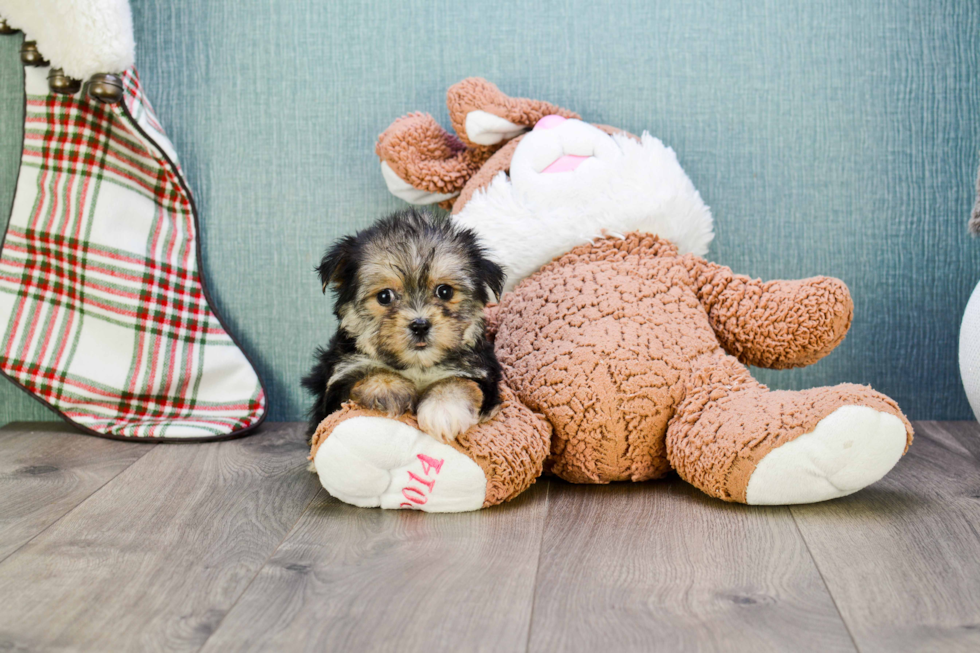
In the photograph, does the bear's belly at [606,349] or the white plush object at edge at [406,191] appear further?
the white plush object at edge at [406,191]

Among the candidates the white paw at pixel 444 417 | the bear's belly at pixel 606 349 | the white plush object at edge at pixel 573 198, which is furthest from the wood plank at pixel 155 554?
the white plush object at edge at pixel 573 198

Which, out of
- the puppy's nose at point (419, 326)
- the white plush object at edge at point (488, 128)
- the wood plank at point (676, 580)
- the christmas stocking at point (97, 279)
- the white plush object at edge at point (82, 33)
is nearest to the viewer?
the wood plank at point (676, 580)

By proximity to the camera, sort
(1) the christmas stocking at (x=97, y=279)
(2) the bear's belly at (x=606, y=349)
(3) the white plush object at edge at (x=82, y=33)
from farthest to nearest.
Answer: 1. (1) the christmas stocking at (x=97, y=279)
2. (3) the white plush object at edge at (x=82, y=33)
3. (2) the bear's belly at (x=606, y=349)

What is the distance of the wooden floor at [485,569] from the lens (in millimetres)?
1169

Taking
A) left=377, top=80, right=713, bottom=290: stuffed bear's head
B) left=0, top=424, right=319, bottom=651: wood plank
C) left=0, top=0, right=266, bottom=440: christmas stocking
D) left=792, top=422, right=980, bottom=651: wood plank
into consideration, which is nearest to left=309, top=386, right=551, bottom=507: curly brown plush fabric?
left=0, top=424, right=319, bottom=651: wood plank

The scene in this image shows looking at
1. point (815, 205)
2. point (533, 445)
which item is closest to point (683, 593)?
point (533, 445)

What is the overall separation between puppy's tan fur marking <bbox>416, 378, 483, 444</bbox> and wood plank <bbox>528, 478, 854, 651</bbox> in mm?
272

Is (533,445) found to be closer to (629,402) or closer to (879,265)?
(629,402)

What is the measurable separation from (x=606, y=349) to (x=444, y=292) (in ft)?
1.36

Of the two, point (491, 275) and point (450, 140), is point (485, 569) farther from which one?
point (450, 140)

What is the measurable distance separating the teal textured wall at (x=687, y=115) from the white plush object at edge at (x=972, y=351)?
1.58ft

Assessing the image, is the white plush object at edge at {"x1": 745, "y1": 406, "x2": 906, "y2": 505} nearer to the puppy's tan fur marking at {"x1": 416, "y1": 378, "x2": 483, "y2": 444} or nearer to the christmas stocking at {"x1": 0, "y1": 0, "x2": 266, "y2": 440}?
the puppy's tan fur marking at {"x1": 416, "y1": 378, "x2": 483, "y2": 444}

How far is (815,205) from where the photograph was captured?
93.0 inches

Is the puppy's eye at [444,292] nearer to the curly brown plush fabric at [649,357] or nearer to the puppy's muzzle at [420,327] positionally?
the puppy's muzzle at [420,327]
